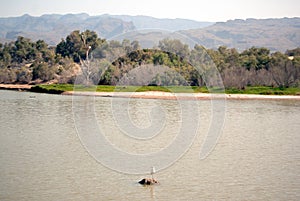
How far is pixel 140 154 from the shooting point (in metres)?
17.5

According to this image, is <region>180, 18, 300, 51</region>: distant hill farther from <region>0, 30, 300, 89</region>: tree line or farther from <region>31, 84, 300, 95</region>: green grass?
<region>31, 84, 300, 95</region>: green grass

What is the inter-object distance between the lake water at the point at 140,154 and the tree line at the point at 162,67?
17842mm

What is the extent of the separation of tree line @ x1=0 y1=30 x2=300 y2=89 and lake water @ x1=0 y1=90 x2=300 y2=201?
17.8 metres

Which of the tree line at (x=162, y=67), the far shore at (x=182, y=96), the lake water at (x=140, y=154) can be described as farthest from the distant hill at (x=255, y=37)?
the lake water at (x=140, y=154)

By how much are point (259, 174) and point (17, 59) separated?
53978 millimetres

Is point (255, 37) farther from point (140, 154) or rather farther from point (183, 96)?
point (140, 154)

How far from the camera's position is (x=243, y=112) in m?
30.8

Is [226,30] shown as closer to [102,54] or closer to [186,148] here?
[102,54]

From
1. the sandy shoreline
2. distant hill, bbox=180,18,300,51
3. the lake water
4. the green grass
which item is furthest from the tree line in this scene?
distant hill, bbox=180,18,300,51

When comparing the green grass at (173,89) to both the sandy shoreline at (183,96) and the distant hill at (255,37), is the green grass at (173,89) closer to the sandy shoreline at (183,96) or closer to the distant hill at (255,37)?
the sandy shoreline at (183,96)

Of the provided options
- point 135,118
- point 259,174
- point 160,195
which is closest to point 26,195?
point 160,195

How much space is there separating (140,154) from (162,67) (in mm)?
31340

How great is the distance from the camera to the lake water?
13.2m

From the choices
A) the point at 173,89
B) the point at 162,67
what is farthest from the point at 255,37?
the point at 173,89
